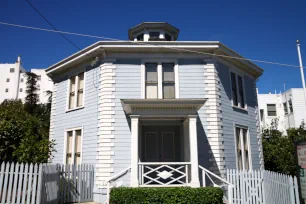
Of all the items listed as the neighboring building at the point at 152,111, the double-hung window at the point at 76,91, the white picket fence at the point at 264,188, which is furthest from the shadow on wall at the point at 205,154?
the double-hung window at the point at 76,91

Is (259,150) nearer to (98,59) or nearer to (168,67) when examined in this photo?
(168,67)

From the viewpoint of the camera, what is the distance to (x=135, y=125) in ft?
33.7

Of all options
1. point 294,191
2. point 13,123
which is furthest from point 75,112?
point 294,191

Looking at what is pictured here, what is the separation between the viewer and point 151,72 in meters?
12.8

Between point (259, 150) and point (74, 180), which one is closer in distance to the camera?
point (74, 180)

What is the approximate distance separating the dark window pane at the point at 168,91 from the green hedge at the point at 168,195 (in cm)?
471

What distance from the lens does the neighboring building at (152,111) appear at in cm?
1164

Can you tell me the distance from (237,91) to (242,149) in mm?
3210

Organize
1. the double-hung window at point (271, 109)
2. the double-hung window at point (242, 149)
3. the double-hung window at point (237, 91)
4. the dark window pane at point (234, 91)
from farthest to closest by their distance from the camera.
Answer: the double-hung window at point (271, 109) → the double-hung window at point (237, 91) → the dark window pane at point (234, 91) → the double-hung window at point (242, 149)

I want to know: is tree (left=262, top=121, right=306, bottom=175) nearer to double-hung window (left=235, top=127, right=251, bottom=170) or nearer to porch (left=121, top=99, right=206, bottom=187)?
double-hung window (left=235, top=127, right=251, bottom=170)

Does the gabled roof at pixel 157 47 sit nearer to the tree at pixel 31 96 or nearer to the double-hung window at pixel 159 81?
the double-hung window at pixel 159 81

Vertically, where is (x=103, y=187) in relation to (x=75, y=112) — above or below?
below

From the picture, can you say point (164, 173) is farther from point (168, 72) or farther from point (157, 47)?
point (157, 47)

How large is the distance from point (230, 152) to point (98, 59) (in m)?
8.07
